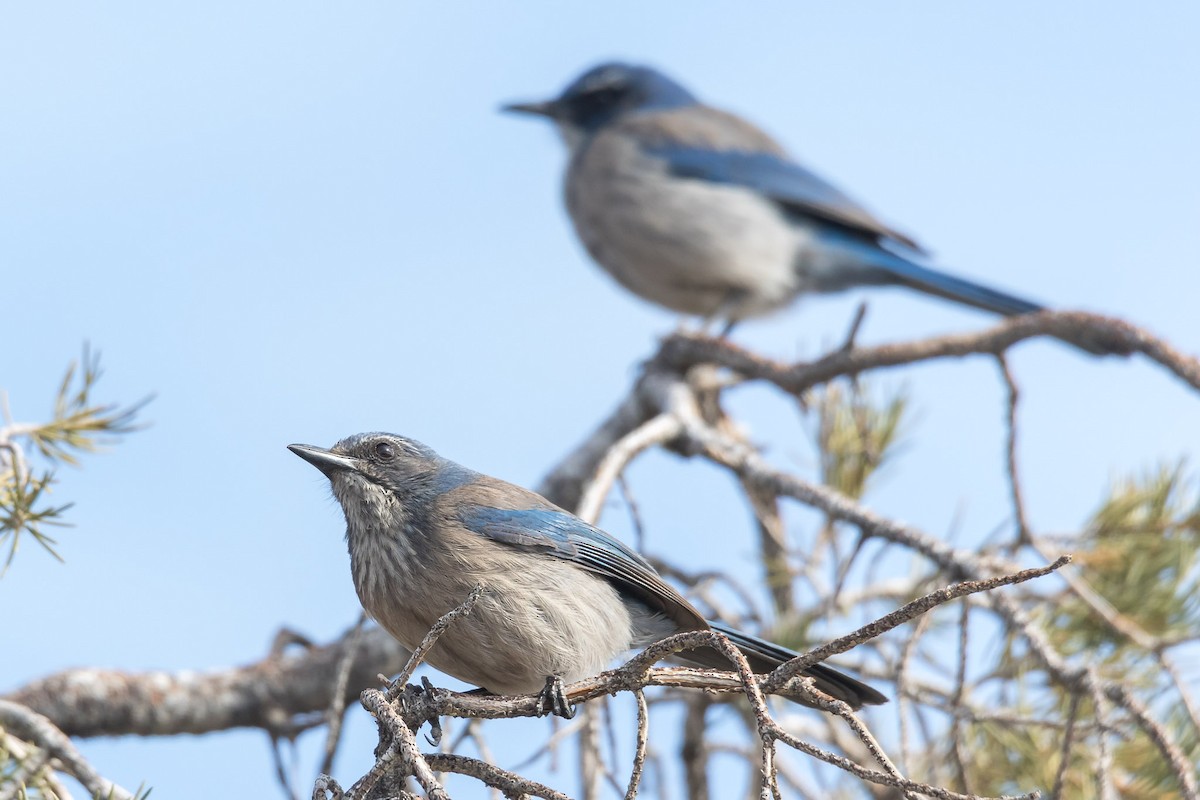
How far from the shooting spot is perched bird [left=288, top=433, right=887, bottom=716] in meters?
3.42

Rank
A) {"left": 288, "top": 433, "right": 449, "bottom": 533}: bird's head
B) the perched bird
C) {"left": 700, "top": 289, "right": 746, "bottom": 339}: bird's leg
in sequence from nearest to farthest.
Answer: the perched bird
{"left": 288, "top": 433, "right": 449, "bottom": 533}: bird's head
{"left": 700, "top": 289, "right": 746, "bottom": 339}: bird's leg

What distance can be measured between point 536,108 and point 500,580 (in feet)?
21.9

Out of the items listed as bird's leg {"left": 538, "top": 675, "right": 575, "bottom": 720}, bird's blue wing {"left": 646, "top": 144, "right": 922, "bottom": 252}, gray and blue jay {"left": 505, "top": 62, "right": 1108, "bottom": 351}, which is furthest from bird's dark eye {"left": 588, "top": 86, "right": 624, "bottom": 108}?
bird's leg {"left": 538, "top": 675, "right": 575, "bottom": 720}

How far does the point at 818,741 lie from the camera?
4.71 meters

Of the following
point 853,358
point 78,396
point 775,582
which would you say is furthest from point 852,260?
point 78,396

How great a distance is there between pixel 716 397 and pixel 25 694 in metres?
3.27

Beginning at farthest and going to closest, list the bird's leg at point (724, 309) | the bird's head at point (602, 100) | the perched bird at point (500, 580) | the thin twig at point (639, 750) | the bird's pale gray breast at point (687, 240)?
the bird's head at point (602, 100), the bird's leg at point (724, 309), the bird's pale gray breast at point (687, 240), the perched bird at point (500, 580), the thin twig at point (639, 750)

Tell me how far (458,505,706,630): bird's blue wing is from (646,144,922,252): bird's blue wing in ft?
15.4

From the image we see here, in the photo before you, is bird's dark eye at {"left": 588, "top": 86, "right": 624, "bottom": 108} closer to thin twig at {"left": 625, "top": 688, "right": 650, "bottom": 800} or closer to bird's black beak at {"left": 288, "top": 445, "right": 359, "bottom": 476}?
bird's black beak at {"left": 288, "top": 445, "right": 359, "bottom": 476}

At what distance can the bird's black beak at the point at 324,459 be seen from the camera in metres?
3.91

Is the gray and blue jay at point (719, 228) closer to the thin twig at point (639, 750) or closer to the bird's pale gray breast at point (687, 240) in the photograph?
the bird's pale gray breast at point (687, 240)

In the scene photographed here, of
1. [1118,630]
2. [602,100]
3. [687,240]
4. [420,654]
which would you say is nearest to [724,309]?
[687,240]

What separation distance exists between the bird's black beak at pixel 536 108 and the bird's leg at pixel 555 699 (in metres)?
7.08

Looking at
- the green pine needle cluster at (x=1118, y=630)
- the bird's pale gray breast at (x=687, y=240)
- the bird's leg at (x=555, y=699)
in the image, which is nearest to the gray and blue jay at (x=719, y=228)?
the bird's pale gray breast at (x=687, y=240)
